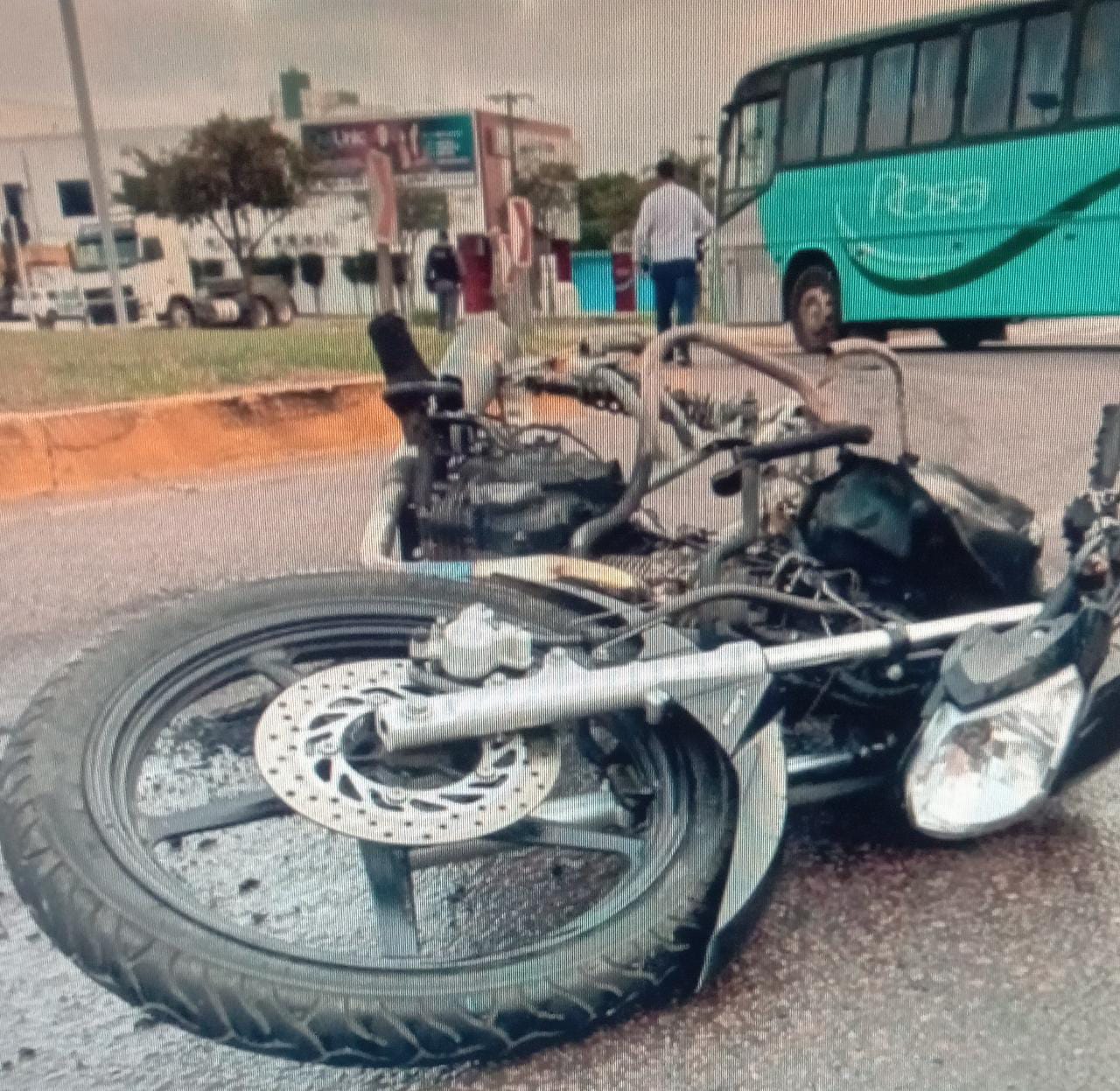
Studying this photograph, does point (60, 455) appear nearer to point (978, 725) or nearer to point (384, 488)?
point (384, 488)

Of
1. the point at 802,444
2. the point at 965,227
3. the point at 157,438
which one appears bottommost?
the point at 157,438

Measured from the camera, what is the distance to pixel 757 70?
196cm

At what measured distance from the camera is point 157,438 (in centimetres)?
579

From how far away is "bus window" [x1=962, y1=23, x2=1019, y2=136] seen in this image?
2.06m

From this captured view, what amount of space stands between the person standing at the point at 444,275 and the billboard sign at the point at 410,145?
107 mm

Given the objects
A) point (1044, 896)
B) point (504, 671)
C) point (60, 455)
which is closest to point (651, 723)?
point (504, 671)

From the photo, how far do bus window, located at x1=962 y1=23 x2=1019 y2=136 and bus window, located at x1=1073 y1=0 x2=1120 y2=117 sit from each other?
0.39ft

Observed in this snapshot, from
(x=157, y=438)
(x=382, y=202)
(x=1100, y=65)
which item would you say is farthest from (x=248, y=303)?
(x=157, y=438)

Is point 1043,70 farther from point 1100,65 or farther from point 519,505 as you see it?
point 519,505

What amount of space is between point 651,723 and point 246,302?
3.65ft

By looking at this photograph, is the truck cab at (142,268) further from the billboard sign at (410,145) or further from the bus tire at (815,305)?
the bus tire at (815,305)

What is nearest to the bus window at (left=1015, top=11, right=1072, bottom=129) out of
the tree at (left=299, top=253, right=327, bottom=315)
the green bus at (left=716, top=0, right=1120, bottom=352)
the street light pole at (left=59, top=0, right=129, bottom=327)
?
the green bus at (left=716, top=0, right=1120, bottom=352)

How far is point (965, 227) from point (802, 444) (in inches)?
22.1

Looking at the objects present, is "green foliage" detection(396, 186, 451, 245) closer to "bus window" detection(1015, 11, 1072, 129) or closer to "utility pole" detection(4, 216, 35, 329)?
"bus window" detection(1015, 11, 1072, 129)
